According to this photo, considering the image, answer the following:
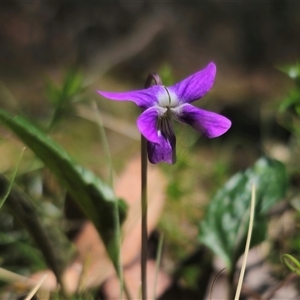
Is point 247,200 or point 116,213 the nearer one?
point 116,213

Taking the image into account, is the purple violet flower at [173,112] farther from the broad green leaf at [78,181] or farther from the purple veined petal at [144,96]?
the broad green leaf at [78,181]

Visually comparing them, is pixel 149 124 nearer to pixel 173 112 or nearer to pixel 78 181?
pixel 173 112

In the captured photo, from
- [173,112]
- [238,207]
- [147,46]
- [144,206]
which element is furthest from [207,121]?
[147,46]

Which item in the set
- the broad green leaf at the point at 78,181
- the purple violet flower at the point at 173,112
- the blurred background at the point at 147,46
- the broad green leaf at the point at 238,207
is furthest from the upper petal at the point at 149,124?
the blurred background at the point at 147,46

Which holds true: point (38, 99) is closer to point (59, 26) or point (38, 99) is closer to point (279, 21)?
point (59, 26)

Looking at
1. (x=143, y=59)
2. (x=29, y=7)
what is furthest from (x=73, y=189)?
(x=29, y=7)

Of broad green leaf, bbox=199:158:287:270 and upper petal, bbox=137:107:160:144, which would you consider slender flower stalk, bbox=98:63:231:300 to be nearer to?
upper petal, bbox=137:107:160:144
